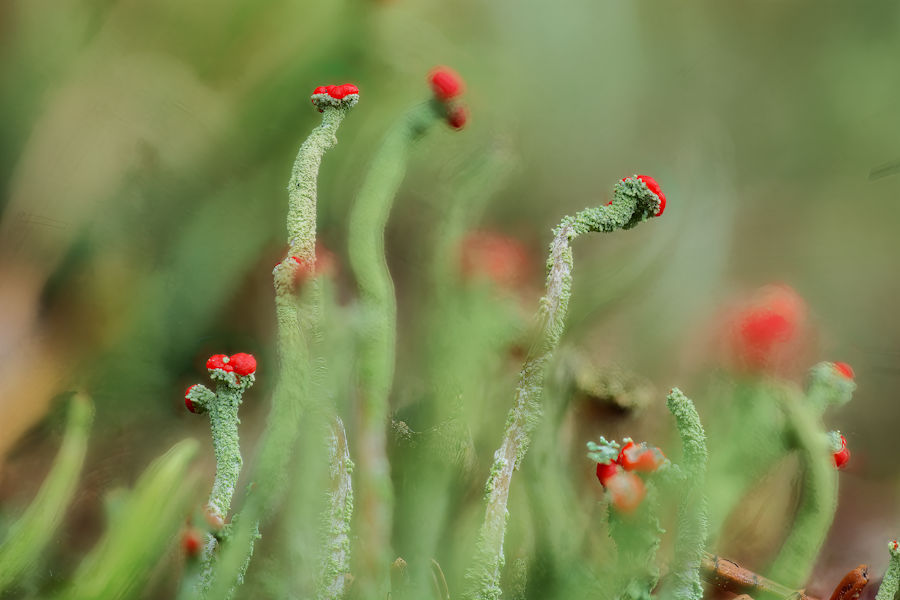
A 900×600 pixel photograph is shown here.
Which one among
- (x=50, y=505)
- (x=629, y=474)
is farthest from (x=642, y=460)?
(x=50, y=505)

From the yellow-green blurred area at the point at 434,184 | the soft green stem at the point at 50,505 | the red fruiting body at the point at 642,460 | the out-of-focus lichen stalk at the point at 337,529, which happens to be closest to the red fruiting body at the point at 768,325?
the yellow-green blurred area at the point at 434,184

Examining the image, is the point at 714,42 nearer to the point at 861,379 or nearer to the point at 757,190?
the point at 757,190

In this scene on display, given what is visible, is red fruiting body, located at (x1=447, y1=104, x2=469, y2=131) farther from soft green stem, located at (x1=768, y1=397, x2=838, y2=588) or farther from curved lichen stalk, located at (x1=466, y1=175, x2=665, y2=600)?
soft green stem, located at (x1=768, y1=397, x2=838, y2=588)

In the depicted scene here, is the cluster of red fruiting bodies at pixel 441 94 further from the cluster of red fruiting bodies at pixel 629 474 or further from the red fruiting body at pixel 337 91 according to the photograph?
the cluster of red fruiting bodies at pixel 629 474

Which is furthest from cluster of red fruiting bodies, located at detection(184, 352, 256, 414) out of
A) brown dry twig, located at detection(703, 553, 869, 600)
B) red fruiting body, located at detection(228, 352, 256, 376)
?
brown dry twig, located at detection(703, 553, 869, 600)

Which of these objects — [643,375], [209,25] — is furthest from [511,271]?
[209,25]

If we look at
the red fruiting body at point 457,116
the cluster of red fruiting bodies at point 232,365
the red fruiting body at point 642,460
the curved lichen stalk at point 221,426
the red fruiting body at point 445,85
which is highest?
the red fruiting body at point 445,85
